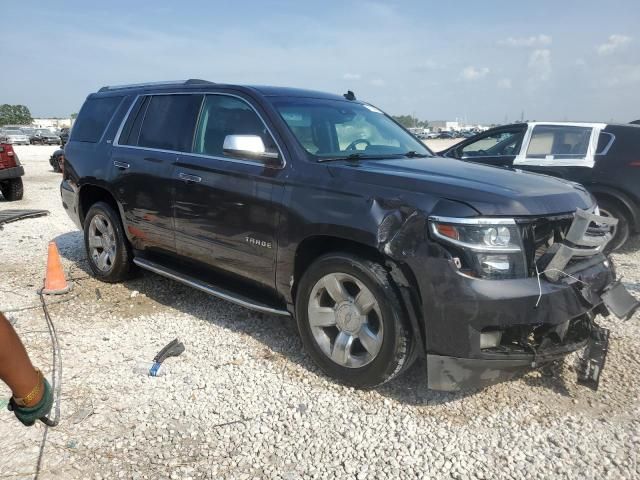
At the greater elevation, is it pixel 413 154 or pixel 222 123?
pixel 222 123

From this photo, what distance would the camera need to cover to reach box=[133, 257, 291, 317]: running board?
12.3 feet

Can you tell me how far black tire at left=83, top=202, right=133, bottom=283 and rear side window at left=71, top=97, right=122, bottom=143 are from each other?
75cm

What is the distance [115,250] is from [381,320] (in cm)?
330

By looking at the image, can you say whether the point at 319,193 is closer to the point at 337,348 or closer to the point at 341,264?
the point at 341,264

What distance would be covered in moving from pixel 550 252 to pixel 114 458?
2588mm

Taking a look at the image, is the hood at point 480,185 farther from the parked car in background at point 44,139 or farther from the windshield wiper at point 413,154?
the parked car in background at point 44,139

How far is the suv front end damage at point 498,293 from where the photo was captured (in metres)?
2.78

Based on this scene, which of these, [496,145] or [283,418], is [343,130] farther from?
[496,145]

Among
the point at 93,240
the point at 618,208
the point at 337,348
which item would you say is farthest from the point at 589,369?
the point at 93,240

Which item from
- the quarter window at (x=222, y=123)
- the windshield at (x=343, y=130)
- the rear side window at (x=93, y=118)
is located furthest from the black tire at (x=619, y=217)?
the rear side window at (x=93, y=118)

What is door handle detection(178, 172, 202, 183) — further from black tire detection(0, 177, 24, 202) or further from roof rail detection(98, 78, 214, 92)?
black tire detection(0, 177, 24, 202)

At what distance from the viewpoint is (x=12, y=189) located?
11672 millimetres

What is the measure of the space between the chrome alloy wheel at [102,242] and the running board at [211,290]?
17.8 inches

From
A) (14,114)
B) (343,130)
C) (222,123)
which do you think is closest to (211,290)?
(222,123)
